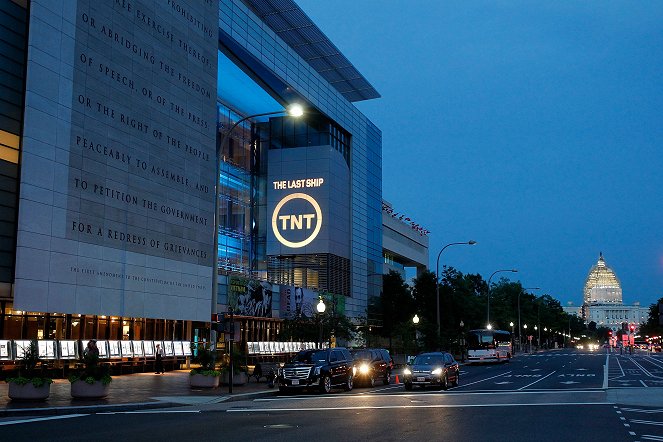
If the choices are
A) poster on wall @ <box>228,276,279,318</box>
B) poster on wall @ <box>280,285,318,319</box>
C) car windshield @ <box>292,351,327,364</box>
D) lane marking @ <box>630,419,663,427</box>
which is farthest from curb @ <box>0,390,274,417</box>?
poster on wall @ <box>280,285,318,319</box>

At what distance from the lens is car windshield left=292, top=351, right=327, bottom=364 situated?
31.5 meters

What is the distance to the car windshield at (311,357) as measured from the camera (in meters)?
31.5

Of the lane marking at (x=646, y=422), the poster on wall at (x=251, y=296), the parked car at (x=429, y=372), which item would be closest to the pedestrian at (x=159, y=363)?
the poster on wall at (x=251, y=296)

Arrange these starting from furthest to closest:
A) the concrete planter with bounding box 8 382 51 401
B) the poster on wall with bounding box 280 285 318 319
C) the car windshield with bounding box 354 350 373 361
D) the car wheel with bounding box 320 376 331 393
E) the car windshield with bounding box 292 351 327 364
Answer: the poster on wall with bounding box 280 285 318 319 < the car windshield with bounding box 354 350 373 361 < the car windshield with bounding box 292 351 327 364 < the car wheel with bounding box 320 376 331 393 < the concrete planter with bounding box 8 382 51 401

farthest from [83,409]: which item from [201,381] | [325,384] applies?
[325,384]

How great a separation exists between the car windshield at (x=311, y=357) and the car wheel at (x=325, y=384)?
86 cm

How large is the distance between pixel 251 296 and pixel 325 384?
31.0 metres

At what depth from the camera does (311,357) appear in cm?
3170

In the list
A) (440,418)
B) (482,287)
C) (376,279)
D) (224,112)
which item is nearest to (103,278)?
(440,418)

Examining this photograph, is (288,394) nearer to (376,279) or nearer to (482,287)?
(376,279)

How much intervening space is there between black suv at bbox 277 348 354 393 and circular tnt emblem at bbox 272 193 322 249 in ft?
134

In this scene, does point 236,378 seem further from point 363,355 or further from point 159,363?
point 159,363

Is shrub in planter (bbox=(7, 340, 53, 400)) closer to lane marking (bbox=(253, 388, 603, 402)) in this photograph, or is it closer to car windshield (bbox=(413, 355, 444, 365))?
lane marking (bbox=(253, 388, 603, 402))

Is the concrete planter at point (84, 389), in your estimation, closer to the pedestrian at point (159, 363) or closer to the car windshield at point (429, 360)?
the car windshield at point (429, 360)
